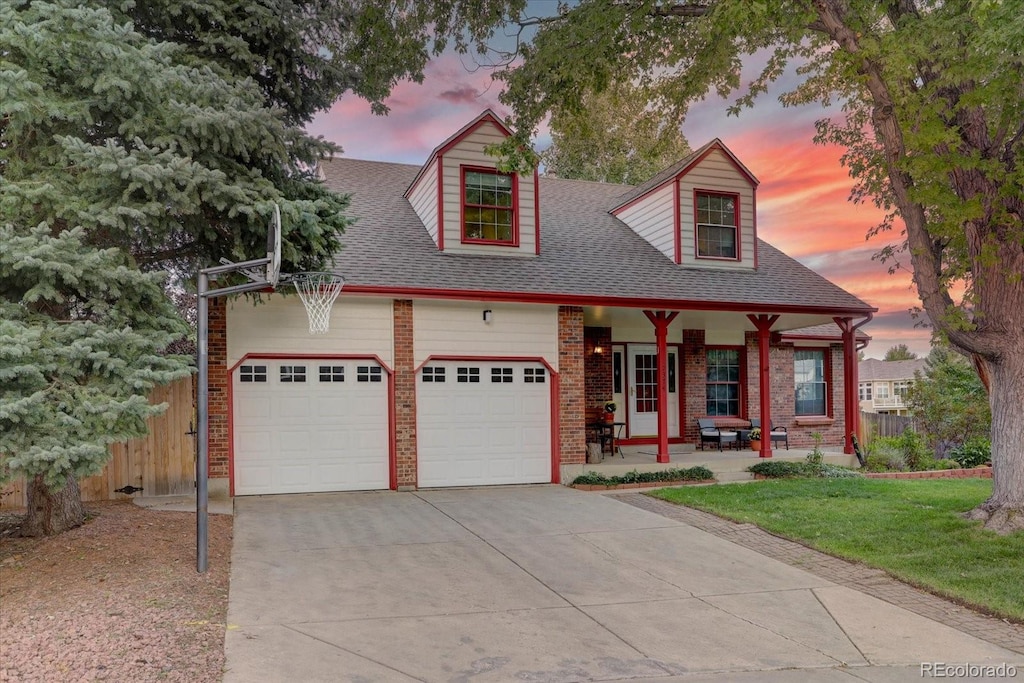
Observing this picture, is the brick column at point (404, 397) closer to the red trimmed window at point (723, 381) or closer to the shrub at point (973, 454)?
the red trimmed window at point (723, 381)

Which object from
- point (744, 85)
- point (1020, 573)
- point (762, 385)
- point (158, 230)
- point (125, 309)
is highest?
point (744, 85)

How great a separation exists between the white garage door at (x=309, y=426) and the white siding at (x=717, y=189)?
706 centimetres

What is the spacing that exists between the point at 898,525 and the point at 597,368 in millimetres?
7619

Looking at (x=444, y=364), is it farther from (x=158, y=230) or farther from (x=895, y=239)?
(x=895, y=239)

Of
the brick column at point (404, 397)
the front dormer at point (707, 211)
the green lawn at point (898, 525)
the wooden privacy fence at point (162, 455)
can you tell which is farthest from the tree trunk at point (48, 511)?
the front dormer at point (707, 211)

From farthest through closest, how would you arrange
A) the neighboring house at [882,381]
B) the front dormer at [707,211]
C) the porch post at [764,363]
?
the neighboring house at [882,381] < the front dormer at [707,211] < the porch post at [764,363]

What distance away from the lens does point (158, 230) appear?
7.43 metres

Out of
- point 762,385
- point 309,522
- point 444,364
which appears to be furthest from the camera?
point 762,385

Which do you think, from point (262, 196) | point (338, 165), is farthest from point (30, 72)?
point (338, 165)

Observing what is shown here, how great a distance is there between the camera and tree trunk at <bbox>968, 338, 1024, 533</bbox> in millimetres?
8203

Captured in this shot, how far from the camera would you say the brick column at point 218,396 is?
34.6 feet

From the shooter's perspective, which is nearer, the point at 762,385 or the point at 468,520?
the point at 468,520

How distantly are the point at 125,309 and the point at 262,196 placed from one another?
1832 mm

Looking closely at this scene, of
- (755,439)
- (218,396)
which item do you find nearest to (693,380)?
(755,439)
